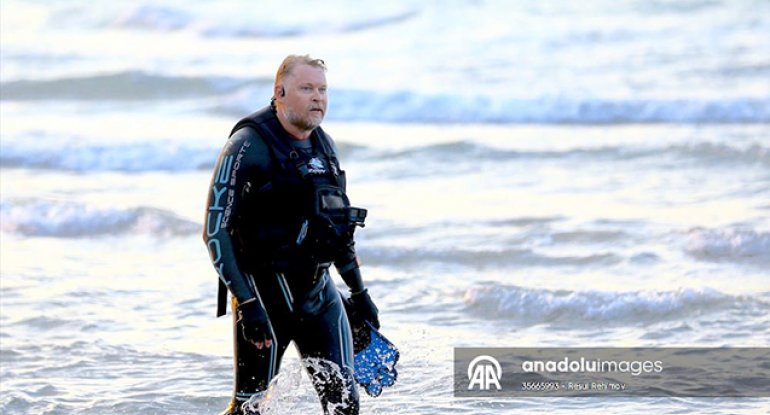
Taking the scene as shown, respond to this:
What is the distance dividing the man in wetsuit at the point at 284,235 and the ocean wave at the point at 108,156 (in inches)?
431

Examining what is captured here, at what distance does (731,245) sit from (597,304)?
6.55ft

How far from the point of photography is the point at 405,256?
10.2 meters

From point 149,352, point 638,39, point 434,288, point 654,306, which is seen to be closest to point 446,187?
point 434,288

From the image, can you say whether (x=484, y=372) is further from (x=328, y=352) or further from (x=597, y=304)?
(x=328, y=352)

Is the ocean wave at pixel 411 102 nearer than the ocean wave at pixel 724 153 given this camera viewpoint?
No

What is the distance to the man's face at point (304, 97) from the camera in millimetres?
4676

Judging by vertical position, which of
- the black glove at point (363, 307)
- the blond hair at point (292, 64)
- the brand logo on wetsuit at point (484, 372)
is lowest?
the brand logo on wetsuit at point (484, 372)

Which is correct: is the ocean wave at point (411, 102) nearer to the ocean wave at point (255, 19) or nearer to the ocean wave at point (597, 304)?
the ocean wave at point (255, 19)

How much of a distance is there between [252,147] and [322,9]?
29258 mm

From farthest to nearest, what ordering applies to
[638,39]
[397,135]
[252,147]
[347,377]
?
[638,39] → [397,135] → [347,377] → [252,147]

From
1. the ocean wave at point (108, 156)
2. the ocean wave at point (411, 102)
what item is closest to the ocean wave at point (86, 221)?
the ocean wave at point (108, 156)

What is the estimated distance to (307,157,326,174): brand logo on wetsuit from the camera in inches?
185

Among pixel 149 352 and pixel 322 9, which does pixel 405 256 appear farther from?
pixel 322 9

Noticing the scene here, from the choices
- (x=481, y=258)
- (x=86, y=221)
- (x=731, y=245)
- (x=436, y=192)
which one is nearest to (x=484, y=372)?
(x=481, y=258)
